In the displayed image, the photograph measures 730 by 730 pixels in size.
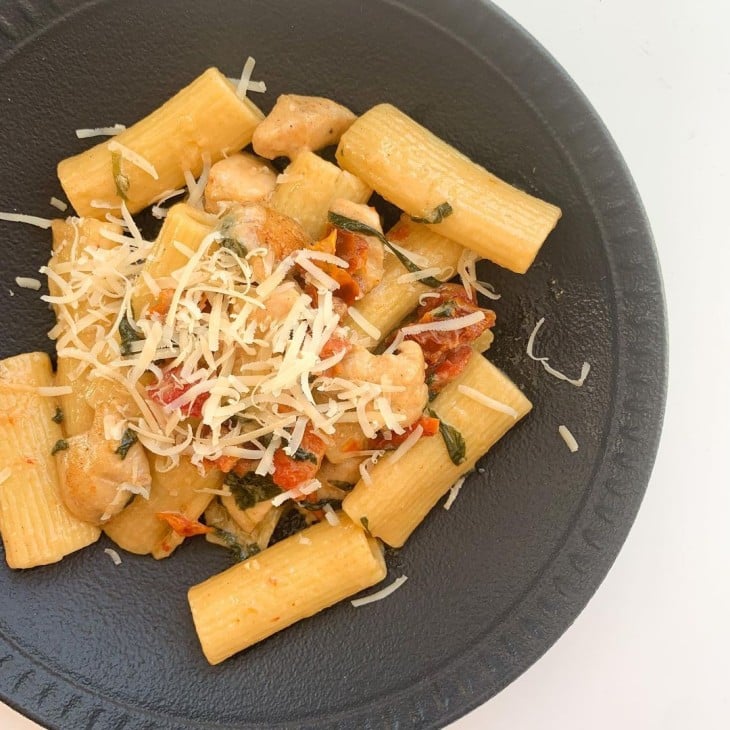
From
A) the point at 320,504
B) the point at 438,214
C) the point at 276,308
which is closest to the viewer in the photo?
the point at 276,308

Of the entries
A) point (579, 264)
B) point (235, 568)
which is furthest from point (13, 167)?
point (579, 264)

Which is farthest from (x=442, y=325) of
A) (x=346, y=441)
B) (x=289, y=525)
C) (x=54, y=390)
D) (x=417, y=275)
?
(x=54, y=390)

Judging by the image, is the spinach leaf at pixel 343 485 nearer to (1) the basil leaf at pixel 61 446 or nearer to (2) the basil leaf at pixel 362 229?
(2) the basil leaf at pixel 362 229

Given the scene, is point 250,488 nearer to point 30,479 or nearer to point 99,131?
point 30,479

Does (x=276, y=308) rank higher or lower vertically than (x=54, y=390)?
higher

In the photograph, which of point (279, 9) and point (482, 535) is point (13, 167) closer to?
point (279, 9)
